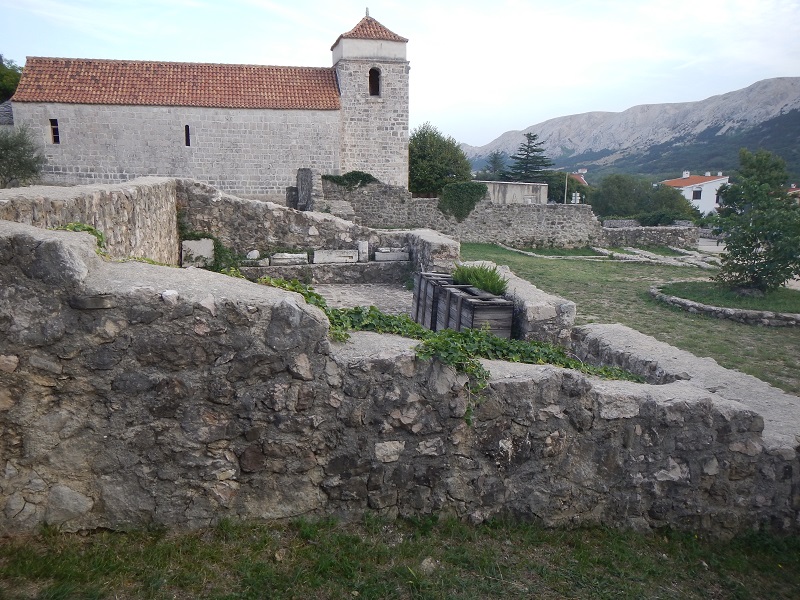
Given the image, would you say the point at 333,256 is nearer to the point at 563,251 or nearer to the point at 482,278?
the point at 482,278

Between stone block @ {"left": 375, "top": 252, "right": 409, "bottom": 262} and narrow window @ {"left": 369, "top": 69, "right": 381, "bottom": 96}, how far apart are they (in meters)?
19.7

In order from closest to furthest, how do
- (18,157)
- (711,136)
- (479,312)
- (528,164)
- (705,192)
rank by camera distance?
(479,312), (18,157), (528,164), (705,192), (711,136)

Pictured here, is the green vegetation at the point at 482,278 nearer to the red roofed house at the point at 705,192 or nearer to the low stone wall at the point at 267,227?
the low stone wall at the point at 267,227

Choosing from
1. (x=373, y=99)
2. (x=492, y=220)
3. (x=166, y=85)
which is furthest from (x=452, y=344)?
(x=373, y=99)

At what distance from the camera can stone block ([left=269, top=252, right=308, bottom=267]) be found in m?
10.1

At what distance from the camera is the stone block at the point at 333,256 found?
34.0ft

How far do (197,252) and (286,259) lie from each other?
1.43m

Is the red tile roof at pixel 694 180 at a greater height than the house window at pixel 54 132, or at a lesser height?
greater

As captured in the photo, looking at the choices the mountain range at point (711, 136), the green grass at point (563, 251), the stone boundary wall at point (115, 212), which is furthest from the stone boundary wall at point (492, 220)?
the mountain range at point (711, 136)

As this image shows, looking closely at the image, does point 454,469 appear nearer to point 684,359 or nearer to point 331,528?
→ point 331,528

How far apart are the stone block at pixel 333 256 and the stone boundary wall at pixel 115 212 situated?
2.28 metres

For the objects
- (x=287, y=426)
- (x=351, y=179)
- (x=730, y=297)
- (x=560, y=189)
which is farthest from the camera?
(x=560, y=189)

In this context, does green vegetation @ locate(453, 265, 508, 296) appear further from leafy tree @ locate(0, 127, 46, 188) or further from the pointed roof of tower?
the pointed roof of tower

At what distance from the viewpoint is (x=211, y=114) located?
25406mm
